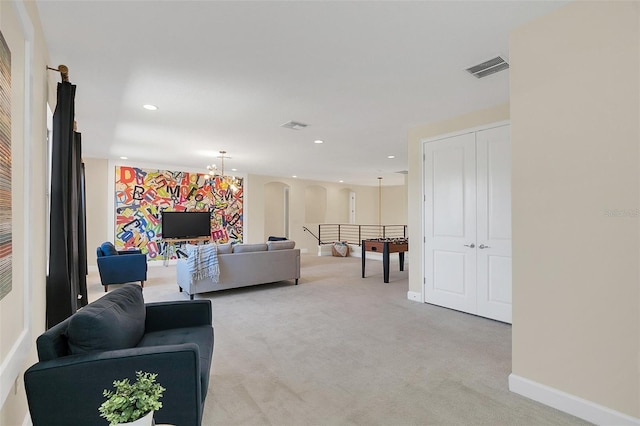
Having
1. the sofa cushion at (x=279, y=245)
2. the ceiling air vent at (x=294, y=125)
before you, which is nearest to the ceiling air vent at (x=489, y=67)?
the ceiling air vent at (x=294, y=125)

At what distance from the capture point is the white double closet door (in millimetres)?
3934

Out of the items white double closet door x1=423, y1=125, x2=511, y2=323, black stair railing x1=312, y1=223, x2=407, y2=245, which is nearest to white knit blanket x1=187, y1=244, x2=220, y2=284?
white double closet door x1=423, y1=125, x2=511, y2=323

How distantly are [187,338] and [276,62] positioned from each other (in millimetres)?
2344

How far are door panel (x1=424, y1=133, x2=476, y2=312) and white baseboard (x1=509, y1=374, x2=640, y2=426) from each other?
1.95 meters

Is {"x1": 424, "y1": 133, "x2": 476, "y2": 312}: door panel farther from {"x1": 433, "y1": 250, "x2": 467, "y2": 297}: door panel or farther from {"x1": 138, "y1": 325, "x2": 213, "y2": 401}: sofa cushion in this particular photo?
{"x1": 138, "y1": 325, "x2": 213, "y2": 401}: sofa cushion

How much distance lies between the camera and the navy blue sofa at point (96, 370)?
1.49 meters

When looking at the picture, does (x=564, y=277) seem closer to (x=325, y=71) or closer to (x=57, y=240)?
(x=325, y=71)

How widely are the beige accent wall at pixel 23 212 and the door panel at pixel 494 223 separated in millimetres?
4293

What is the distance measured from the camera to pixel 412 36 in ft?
8.22

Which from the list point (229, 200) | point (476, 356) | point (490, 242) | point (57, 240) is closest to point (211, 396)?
point (57, 240)

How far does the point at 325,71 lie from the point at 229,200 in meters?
7.26

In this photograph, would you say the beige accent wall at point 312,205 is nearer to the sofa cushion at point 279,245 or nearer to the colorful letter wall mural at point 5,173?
the sofa cushion at point 279,245

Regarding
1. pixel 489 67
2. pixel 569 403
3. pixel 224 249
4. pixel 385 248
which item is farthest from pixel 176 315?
pixel 385 248

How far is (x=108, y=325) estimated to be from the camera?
176 centimetres
